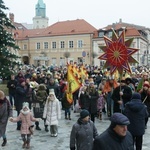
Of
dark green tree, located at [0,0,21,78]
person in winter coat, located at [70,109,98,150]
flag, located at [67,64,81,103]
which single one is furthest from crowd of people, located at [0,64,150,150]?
dark green tree, located at [0,0,21,78]

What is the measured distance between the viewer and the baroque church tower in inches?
5684

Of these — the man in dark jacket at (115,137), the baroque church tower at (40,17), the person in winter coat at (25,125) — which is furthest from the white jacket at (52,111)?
the baroque church tower at (40,17)

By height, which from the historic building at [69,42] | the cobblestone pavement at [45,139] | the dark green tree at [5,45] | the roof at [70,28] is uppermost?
the roof at [70,28]

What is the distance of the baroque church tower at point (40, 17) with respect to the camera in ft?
474

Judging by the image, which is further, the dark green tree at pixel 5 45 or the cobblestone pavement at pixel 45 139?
the dark green tree at pixel 5 45

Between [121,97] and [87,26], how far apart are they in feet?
209

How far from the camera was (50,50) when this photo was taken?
249 feet

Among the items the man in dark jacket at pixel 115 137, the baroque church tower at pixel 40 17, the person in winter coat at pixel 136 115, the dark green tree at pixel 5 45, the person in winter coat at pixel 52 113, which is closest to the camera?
the man in dark jacket at pixel 115 137

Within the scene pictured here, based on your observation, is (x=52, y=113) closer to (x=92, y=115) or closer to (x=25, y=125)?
(x=25, y=125)

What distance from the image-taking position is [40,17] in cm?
14438

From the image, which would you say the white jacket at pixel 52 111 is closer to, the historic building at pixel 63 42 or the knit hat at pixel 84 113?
the knit hat at pixel 84 113

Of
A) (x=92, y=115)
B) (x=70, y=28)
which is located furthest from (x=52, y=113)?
(x=70, y=28)

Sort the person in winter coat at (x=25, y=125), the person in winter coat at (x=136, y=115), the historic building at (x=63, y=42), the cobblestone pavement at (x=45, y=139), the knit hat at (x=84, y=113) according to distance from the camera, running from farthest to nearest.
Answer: the historic building at (x=63, y=42) → the cobblestone pavement at (x=45, y=139) → the person in winter coat at (x=25, y=125) → the person in winter coat at (x=136, y=115) → the knit hat at (x=84, y=113)

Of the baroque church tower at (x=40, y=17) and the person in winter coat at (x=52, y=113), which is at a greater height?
the baroque church tower at (x=40, y=17)
